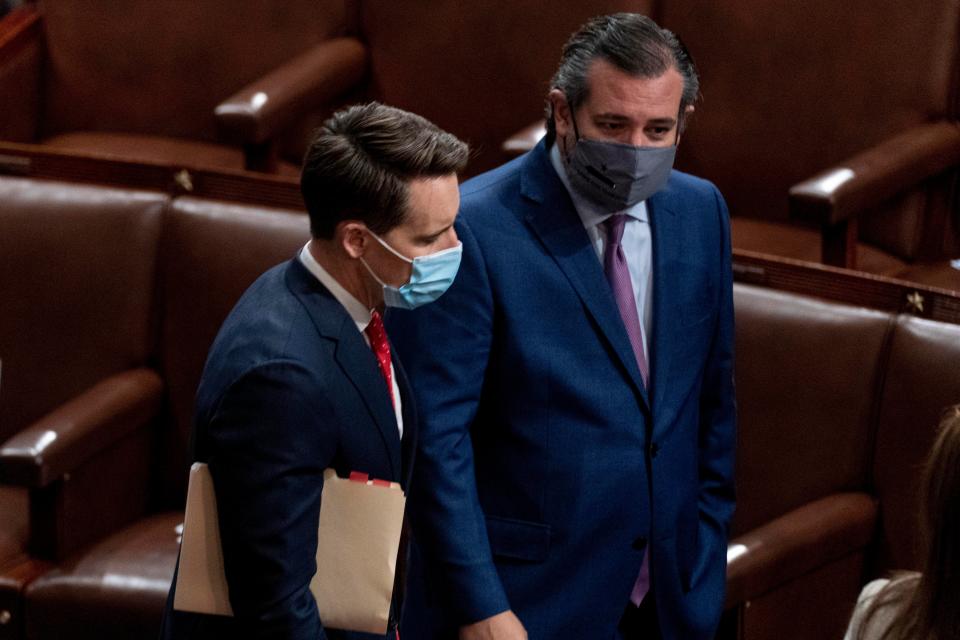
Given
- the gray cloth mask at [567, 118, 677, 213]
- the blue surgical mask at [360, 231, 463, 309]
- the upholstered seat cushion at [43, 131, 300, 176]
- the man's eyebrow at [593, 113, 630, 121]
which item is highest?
the man's eyebrow at [593, 113, 630, 121]

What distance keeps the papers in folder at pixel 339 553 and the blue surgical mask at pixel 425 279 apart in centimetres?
12

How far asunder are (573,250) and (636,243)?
7cm

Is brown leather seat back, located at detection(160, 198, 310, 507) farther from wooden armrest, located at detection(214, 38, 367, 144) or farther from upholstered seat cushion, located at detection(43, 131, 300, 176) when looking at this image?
upholstered seat cushion, located at detection(43, 131, 300, 176)

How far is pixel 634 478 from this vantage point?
1.01m

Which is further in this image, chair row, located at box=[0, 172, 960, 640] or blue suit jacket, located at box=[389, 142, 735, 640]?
chair row, located at box=[0, 172, 960, 640]

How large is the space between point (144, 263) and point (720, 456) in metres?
0.71

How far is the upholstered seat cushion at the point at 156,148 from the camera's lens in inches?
69.2

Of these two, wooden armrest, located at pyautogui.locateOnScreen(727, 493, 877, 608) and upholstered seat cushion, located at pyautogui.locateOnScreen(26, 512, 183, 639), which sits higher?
wooden armrest, located at pyautogui.locateOnScreen(727, 493, 877, 608)

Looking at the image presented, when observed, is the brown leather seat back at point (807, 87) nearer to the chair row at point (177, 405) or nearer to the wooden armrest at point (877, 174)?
the wooden armrest at point (877, 174)

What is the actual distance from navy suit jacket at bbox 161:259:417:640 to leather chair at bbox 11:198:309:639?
578 mm

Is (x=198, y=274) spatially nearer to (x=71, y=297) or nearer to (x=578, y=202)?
(x=71, y=297)

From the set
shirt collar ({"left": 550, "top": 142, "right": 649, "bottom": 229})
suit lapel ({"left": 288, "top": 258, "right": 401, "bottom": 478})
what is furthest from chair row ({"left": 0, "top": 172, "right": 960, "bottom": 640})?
suit lapel ({"left": 288, "top": 258, "right": 401, "bottom": 478})

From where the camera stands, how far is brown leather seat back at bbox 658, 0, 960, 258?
1501 millimetres

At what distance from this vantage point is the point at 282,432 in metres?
0.76
